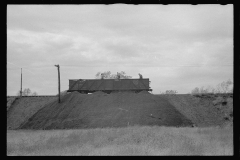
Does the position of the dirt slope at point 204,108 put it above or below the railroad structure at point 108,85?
below

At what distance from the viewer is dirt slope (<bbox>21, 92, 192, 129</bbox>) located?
34.4 m

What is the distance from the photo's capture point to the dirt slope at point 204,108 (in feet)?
119

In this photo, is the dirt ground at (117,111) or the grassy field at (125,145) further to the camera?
the dirt ground at (117,111)

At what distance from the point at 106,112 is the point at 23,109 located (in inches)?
612

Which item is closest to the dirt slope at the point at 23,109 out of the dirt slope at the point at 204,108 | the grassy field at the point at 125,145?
the dirt slope at the point at 204,108

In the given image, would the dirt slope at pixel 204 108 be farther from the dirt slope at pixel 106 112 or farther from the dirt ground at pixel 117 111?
the dirt slope at pixel 106 112

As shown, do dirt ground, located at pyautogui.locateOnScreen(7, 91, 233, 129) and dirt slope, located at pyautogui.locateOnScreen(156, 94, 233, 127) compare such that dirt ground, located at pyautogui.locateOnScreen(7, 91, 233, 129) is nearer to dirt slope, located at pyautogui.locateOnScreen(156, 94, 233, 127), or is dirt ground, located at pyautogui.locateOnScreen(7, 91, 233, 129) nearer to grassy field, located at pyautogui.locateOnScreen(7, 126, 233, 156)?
dirt slope, located at pyautogui.locateOnScreen(156, 94, 233, 127)
